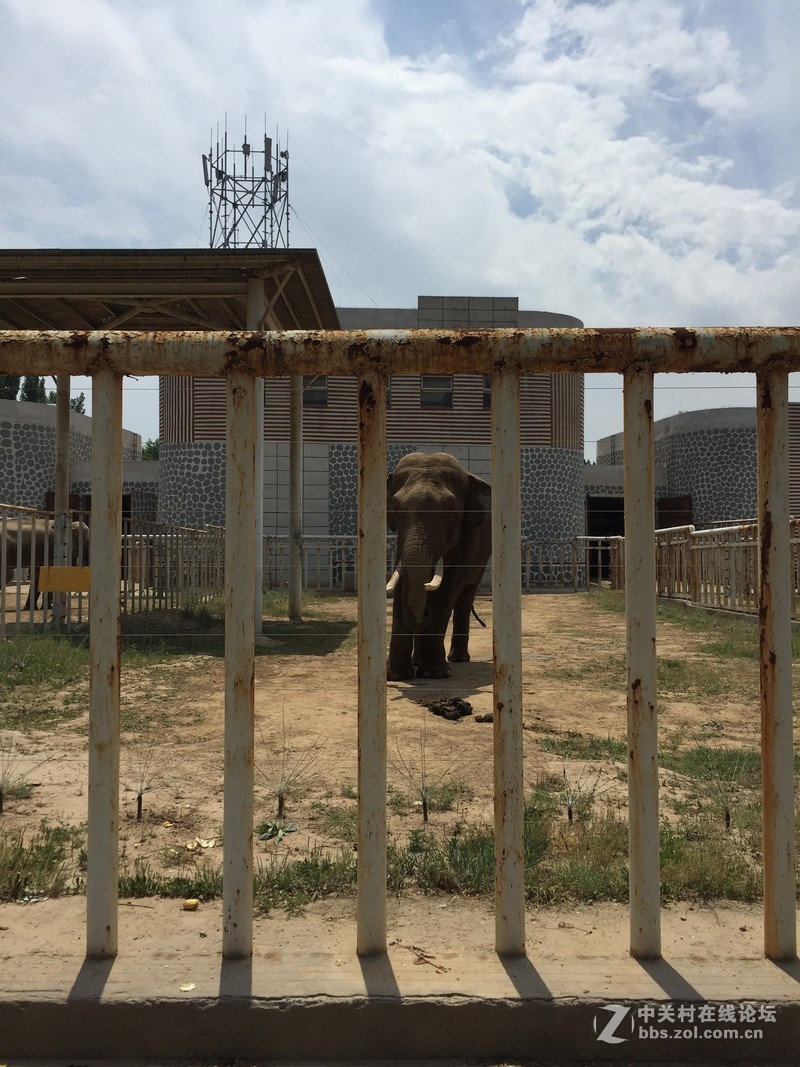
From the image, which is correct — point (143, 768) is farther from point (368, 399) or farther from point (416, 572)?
point (368, 399)

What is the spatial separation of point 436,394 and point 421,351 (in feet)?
82.0

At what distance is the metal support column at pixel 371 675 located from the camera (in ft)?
7.35

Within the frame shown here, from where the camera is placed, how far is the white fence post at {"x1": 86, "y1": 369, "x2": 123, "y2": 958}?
2.22m

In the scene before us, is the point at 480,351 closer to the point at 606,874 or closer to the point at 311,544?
the point at 606,874

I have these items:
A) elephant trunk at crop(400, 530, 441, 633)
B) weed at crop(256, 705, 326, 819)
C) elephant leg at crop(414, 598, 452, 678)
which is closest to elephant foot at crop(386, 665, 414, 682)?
elephant leg at crop(414, 598, 452, 678)

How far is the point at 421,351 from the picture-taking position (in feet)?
7.60

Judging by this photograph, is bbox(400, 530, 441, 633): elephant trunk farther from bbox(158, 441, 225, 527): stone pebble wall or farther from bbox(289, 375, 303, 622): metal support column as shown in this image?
bbox(158, 441, 225, 527): stone pebble wall

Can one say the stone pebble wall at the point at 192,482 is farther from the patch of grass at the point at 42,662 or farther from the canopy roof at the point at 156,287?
the patch of grass at the point at 42,662

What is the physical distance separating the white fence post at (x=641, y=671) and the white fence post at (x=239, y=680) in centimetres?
101

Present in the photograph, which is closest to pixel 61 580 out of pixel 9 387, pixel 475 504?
pixel 475 504

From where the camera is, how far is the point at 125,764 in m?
5.07

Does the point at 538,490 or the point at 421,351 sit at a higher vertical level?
the point at 538,490

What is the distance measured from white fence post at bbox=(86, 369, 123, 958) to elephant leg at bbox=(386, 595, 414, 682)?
582 centimetres

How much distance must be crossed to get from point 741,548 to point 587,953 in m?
14.4
